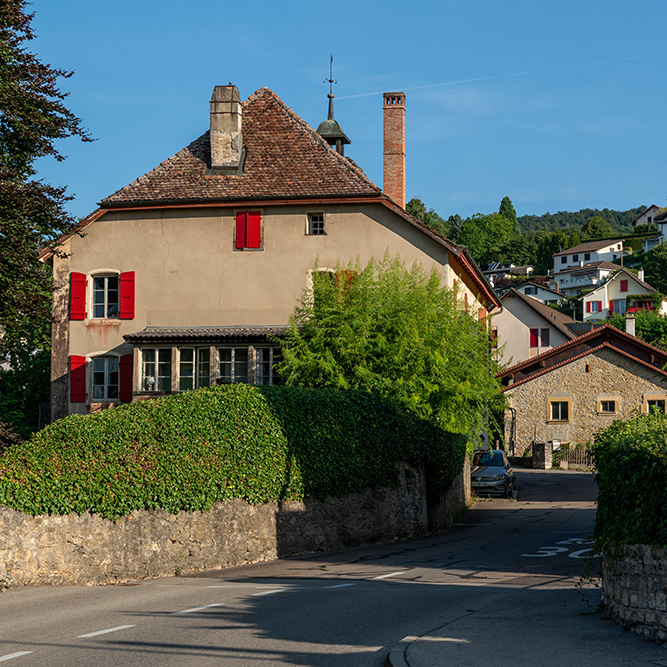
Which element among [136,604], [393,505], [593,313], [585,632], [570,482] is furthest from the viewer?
[593,313]

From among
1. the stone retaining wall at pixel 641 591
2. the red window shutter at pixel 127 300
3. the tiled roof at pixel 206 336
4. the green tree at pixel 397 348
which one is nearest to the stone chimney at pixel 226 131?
the red window shutter at pixel 127 300

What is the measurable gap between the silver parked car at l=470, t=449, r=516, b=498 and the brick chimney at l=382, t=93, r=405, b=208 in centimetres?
1053

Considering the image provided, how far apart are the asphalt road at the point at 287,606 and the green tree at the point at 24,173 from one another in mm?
12016

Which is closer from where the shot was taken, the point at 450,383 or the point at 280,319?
the point at 450,383

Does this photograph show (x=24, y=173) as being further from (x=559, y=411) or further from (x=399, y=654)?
(x=559, y=411)

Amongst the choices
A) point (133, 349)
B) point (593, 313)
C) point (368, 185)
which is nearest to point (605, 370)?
point (368, 185)

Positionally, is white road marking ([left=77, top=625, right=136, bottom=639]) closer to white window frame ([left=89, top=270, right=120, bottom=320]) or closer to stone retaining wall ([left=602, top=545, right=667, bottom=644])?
stone retaining wall ([left=602, top=545, right=667, bottom=644])

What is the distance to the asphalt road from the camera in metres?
9.49

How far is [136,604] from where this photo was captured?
511 inches

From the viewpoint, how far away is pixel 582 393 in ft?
164

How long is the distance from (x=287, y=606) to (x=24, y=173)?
1967 cm

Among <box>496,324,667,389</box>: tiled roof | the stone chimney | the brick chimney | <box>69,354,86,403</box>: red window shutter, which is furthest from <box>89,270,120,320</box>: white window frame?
<box>496,324,667,389</box>: tiled roof

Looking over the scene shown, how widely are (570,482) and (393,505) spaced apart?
20240 millimetres

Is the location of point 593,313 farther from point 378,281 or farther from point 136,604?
point 136,604
